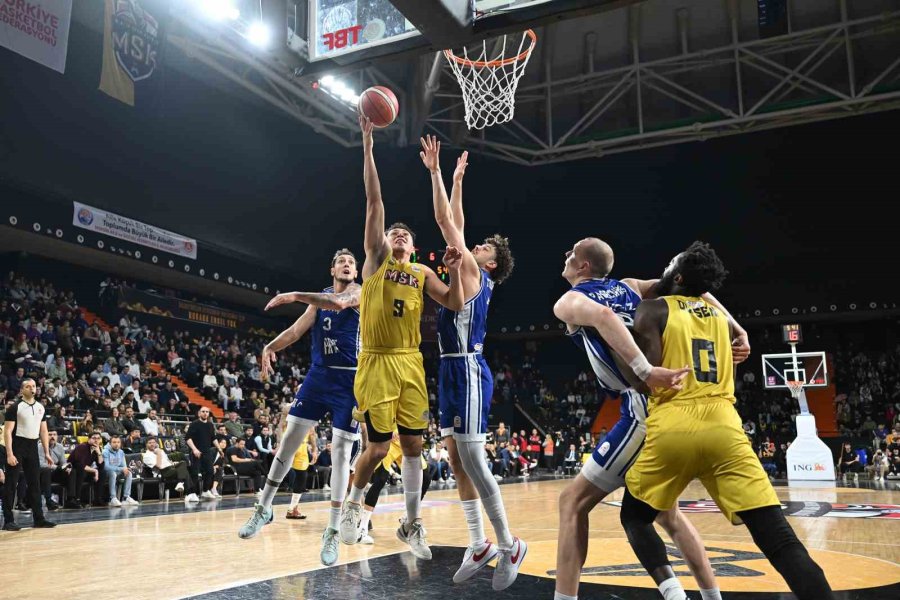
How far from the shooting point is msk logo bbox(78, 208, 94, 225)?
58.3ft

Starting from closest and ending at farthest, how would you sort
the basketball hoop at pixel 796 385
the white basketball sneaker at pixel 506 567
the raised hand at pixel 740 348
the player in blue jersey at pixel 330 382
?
the raised hand at pixel 740 348
the white basketball sneaker at pixel 506 567
the player in blue jersey at pixel 330 382
the basketball hoop at pixel 796 385

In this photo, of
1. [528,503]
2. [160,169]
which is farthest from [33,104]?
[528,503]

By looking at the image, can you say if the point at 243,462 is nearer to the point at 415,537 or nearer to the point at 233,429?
the point at 233,429

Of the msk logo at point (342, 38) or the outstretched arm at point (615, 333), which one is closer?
the outstretched arm at point (615, 333)

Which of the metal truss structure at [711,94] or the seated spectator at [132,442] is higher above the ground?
the metal truss structure at [711,94]

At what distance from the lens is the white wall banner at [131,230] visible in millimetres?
17891

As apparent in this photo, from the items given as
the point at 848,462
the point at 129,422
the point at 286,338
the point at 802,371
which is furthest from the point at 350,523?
the point at 848,462

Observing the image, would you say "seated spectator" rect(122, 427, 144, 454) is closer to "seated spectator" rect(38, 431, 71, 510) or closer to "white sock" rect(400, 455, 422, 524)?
"seated spectator" rect(38, 431, 71, 510)

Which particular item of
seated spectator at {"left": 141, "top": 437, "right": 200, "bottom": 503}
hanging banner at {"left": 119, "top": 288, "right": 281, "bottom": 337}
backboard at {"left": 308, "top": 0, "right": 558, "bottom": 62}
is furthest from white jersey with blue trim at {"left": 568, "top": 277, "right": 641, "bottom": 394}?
hanging banner at {"left": 119, "top": 288, "right": 281, "bottom": 337}

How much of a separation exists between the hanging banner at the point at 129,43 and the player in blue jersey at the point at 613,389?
555 inches

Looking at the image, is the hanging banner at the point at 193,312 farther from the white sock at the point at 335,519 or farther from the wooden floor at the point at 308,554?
the white sock at the point at 335,519

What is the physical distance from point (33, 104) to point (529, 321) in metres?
17.2

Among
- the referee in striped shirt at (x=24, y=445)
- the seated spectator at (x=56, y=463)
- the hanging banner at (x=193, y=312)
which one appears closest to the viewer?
the referee in striped shirt at (x=24, y=445)

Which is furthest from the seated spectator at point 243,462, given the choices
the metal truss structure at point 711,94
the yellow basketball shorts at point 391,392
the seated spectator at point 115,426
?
the metal truss structure at point 711,94
